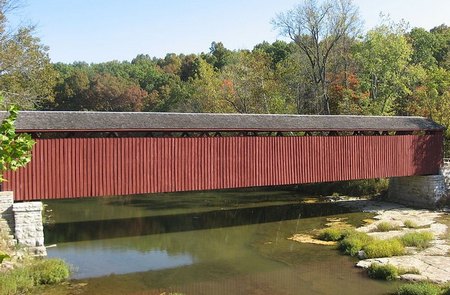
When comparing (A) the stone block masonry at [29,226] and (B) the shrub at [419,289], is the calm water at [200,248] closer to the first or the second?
(B) the shrub at [419,289]

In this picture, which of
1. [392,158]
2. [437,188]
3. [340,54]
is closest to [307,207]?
[392,158]

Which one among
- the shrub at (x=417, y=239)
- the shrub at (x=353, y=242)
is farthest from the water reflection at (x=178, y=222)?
the shrub at (x=417, y=239)

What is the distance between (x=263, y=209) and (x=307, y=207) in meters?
2.18

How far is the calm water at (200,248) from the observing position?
1179 cm

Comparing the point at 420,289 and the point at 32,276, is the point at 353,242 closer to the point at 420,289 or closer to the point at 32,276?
the point at 420,289

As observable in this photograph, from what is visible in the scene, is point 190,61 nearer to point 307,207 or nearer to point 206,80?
point 206,80

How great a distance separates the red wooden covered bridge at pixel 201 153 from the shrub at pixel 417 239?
512cm

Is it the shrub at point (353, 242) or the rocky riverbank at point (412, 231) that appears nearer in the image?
the rocky riverbank at point (412, 231)

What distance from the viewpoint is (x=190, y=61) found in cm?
A: 6431

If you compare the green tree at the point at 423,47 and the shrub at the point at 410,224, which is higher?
the green tree at the point at 423,47

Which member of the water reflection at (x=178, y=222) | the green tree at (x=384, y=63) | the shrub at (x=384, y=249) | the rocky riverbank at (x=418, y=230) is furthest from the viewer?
the green tree at (x=384, y=63)

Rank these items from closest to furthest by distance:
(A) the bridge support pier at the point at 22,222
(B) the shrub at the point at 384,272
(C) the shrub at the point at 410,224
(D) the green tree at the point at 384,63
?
1. (B) the shrub at the point at 384,272
2. (A) the bridge support pier at the point at 22,222
3. (C) the shrub at the point at 410,224
4. (D) the green tree at the point at 384,63

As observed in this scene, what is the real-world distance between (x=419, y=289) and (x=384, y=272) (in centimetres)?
162

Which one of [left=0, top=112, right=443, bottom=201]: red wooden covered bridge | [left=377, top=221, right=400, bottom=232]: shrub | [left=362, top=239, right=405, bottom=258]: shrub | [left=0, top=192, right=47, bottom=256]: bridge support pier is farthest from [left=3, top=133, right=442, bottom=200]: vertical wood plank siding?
[left=362, top=239, right=405, bottom=258]: shrub
